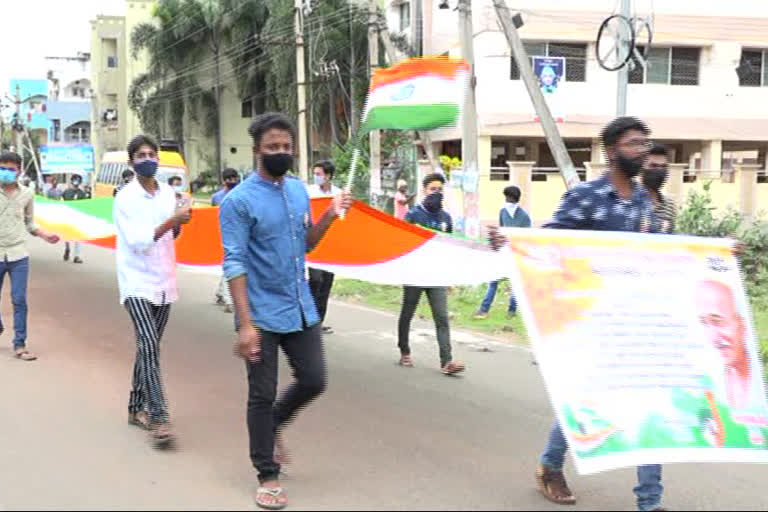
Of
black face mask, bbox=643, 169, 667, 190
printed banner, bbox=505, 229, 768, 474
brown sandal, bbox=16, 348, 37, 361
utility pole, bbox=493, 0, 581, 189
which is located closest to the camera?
printed banner, bbox=505, 229, 768, 474

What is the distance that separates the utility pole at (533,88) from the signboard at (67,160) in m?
38.7

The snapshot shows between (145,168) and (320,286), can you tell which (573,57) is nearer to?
(320,286)

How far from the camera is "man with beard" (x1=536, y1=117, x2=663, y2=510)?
12.0 ft

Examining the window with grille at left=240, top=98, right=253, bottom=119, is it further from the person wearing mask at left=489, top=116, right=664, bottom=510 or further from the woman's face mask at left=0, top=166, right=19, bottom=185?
the person wearing mask at left=489, top=116, right=664, bottom=510

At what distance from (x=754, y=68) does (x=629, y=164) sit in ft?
88.6

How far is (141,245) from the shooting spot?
459cm

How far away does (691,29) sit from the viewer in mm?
26344

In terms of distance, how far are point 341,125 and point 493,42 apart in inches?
523

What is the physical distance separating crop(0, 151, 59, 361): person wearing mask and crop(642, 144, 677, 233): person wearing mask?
497 centimetres

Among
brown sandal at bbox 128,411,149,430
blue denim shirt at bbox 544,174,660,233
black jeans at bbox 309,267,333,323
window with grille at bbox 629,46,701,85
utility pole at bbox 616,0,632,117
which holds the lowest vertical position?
brown sandal at bbox 128,411,149,430

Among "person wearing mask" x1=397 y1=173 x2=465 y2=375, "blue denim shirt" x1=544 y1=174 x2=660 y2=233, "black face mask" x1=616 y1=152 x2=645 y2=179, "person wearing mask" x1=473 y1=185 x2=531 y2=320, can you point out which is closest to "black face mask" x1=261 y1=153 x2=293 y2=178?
"blue denim shirt" x1=544 y1=174 x2=660 y2=233

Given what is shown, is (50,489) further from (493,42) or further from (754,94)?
(754,94)

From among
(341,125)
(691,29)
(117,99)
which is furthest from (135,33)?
(691,29)

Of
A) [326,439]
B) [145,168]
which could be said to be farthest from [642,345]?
[145,168]
